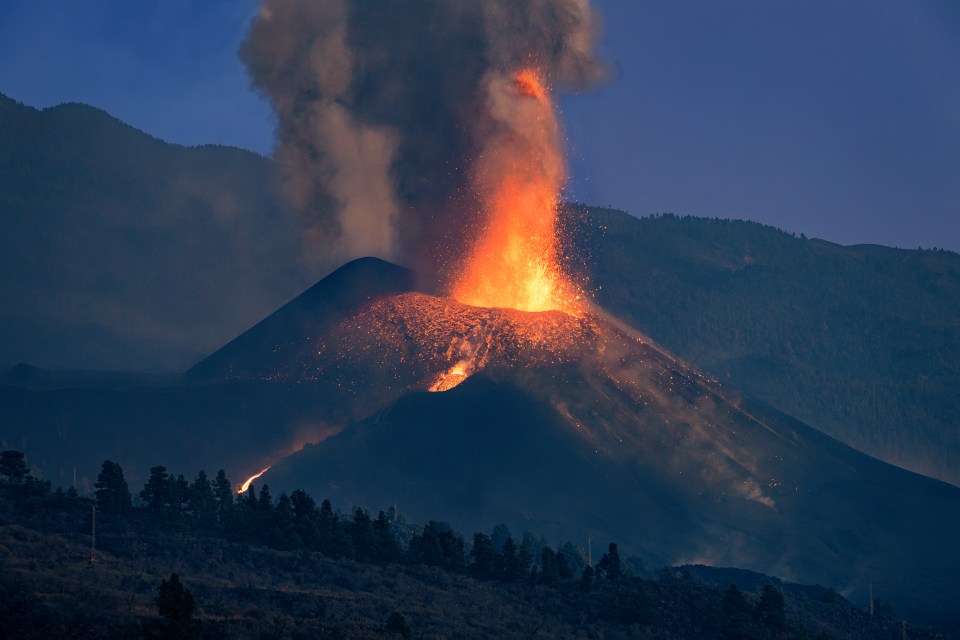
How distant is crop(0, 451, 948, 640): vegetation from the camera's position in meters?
72.9

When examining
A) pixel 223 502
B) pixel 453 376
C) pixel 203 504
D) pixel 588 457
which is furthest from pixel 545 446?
pixel 203 504

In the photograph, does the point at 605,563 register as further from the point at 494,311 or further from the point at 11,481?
the point at 494,311

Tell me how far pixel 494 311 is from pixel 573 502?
33.9 m

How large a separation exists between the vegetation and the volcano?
43294mm

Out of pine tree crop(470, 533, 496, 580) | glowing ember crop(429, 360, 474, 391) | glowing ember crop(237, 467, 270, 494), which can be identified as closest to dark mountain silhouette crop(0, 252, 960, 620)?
glowing ember crop(429, 360, 474, 391)

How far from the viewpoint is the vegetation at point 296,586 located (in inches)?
2872

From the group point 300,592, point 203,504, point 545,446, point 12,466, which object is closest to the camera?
point 300,592

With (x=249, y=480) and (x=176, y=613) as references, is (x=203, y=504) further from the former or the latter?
(x=249, y=480)

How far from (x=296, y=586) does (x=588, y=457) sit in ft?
271

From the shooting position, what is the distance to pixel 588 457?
560 ft

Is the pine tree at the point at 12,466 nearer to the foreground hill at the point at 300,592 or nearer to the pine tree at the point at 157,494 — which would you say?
the foreground hill at the point at 300,592

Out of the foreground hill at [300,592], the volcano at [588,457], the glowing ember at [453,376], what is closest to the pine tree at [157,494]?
the foreground hill at [300,592]

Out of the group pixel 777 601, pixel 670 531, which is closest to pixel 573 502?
pixel 670 531

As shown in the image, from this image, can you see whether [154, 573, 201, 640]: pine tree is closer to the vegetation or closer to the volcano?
the vegetation
